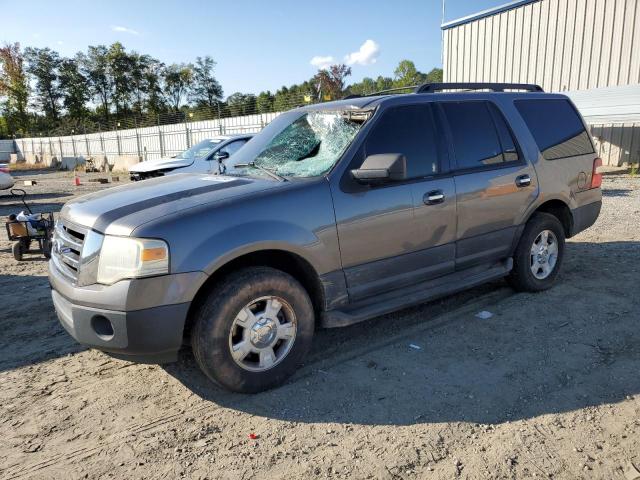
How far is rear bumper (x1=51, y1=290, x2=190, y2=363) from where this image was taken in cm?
281

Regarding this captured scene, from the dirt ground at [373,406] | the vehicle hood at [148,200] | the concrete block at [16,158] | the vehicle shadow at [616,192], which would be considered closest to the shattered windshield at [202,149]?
the dirt ground at [373,406]

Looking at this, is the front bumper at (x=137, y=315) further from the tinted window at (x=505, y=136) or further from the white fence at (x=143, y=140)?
the white fence at (x=143, y=140)

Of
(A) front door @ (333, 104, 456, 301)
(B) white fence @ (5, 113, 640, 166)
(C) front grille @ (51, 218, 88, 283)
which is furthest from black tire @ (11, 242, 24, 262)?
(B) white fence @ (5, 113, 640, 166)

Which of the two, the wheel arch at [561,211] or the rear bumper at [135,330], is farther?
the wheel arch at [561,211]

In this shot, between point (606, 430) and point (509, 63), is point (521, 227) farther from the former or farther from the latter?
point (509, 63)

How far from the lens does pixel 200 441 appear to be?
282cm

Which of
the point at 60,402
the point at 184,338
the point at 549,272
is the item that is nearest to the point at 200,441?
the point at 184,338

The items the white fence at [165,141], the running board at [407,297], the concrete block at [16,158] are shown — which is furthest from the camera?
the concrete block at [16,158]

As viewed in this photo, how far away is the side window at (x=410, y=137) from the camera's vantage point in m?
3.74

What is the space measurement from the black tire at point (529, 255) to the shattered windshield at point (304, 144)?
219cm

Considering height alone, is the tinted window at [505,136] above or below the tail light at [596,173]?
above

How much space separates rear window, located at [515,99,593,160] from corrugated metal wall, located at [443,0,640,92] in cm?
1377

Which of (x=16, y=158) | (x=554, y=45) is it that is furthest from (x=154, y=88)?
(x=554, y=45)

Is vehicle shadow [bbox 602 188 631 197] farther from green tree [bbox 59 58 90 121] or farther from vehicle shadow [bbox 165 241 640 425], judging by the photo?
green tree [bbox 59 58 90 121]
